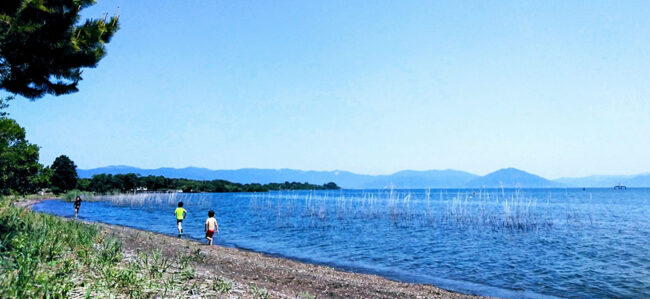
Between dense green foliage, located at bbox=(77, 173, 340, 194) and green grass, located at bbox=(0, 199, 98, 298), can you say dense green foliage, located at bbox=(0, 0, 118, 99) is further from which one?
dense green foliage, located at bbox=(77, 173, 340, 194)

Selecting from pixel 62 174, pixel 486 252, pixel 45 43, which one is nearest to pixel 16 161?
pixel 45 43

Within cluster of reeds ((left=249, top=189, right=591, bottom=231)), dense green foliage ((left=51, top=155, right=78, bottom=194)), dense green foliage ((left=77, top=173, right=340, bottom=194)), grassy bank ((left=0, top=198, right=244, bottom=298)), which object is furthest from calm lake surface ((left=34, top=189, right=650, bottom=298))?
dense green foliage ((left=77, top=173, right=340, bottom=194))

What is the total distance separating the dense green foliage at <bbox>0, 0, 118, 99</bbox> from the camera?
23.6 ft

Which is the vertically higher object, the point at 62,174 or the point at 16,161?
the point at 16,161

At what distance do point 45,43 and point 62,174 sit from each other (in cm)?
10072

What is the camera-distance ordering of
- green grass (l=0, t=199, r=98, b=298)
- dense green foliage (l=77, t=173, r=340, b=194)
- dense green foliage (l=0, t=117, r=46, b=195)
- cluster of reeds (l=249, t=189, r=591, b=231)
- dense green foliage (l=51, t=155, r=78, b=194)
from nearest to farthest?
green grass (l=0, t=199, r=98, b=298)
dense green foliage (l=0, t=117, r=46, b=195)
cluster of reeds (l=249, t=189, r=591, b=231)
dense green foliage (l=51, t=155, r=78, b=194)
dense green foliage (l=77, t=173, r=340, b=194)

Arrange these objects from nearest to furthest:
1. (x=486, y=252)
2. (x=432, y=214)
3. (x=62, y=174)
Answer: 1. (x=486, y=252)
2. (x=432, y=214)
3. (x=62, y=174)

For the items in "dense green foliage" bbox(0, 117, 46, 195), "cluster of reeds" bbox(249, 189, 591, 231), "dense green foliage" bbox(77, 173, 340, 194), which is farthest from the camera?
"dense green foliage" bbox(77, 173, 340, 194)

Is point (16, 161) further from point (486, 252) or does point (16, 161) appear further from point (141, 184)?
point (141, 184)

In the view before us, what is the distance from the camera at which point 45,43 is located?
306 inches

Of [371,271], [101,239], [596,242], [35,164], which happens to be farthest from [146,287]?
[35,164]

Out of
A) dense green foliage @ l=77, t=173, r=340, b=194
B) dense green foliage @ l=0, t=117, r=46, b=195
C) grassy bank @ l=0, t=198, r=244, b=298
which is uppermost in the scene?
dense green foliage @ l=0, t=117, r=46, b=195

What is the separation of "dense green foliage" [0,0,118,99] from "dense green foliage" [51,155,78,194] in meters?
99.1

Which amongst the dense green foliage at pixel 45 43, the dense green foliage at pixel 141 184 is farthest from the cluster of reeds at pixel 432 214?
the dense green foliage at pixel 141 184
